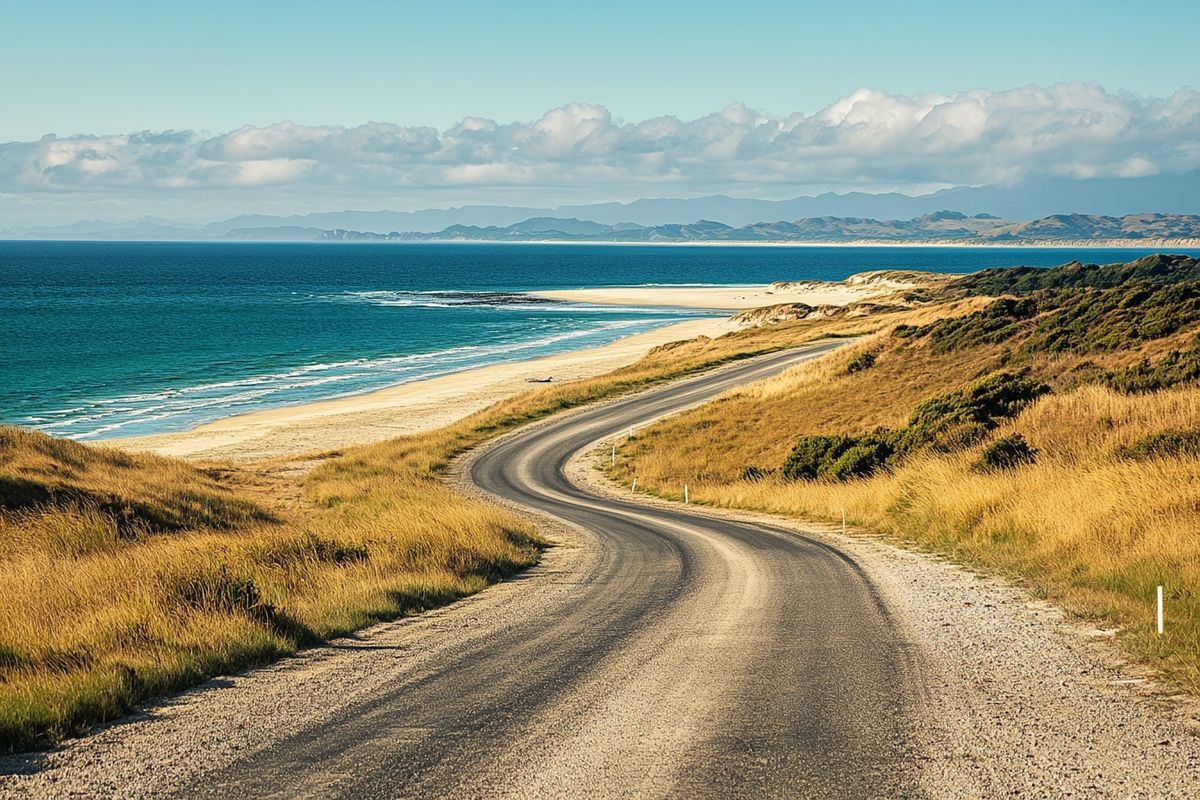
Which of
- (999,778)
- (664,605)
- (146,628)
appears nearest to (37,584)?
(146,628)

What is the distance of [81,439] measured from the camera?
176ft

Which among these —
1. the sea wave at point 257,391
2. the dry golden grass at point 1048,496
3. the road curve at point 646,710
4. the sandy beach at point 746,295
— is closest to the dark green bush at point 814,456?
the dry golden grass at point 1048,496

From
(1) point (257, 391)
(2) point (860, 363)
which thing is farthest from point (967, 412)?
(1) point (257, 391)

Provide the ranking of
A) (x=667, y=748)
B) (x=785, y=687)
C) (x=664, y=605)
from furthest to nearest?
(x=664, y=605), (x=785, y=687), (x=667, y=748)

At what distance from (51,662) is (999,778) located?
26.7 feet

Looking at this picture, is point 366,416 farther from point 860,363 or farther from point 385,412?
point 860,363

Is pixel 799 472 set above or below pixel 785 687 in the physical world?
below

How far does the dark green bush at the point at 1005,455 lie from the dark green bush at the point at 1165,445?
257cm

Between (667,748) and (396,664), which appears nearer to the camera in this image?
(667,748)

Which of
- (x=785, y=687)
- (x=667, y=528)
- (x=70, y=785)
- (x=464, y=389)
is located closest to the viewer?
(x=70, y=785)

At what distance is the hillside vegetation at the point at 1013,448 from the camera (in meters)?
13.6

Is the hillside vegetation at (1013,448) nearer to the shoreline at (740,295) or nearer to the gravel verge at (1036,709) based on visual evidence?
the gravel verge at (1036,709)

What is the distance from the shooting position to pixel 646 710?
8.42 m

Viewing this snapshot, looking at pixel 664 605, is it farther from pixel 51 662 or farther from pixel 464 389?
pixel 464 389
